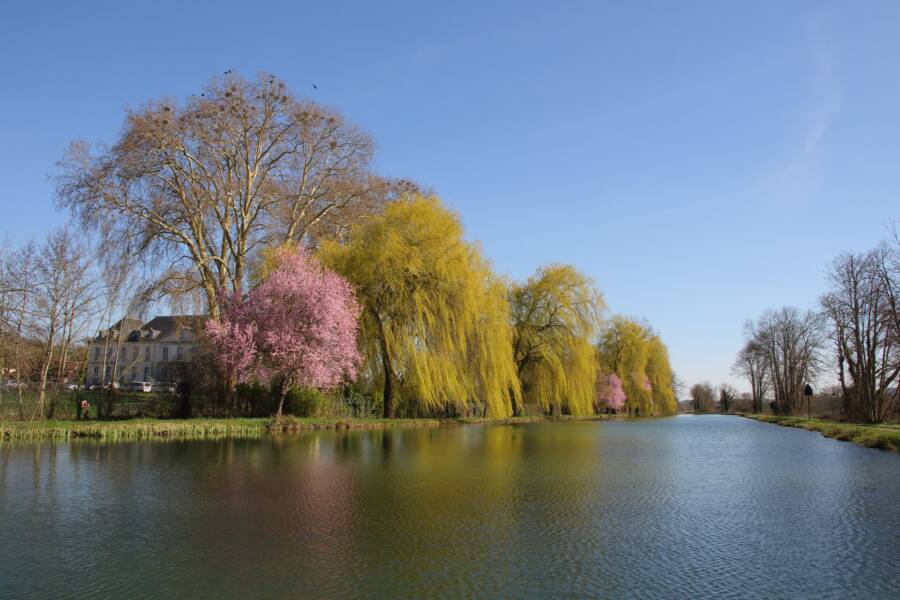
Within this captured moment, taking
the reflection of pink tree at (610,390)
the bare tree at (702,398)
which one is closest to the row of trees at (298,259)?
the reflection of pink tree at (610,390)

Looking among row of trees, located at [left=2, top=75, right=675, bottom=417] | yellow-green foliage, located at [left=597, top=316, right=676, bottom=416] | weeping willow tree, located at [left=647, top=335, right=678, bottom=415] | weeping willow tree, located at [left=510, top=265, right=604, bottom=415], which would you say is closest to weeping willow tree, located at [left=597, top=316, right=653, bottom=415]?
yellow-green foliage, located at [left=597, top=316, right=676, bottom=416]

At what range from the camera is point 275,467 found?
1364 centimetres

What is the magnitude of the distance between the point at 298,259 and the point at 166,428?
26.0 ft

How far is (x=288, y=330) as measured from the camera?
24266 millimetres

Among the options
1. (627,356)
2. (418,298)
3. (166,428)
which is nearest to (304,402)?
(418,298)

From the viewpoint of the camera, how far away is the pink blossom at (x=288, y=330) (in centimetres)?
2411

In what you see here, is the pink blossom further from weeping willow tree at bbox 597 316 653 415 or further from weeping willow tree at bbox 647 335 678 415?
weeping willow tree at bbox 647 335 678 415

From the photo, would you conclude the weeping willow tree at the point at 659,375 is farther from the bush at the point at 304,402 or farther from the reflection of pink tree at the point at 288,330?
the reflection of pink tree at the point at 288,330

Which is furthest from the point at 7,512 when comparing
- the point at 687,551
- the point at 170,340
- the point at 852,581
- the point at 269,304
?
the point at 170,340

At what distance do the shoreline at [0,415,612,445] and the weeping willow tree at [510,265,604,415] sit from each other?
1442 cm

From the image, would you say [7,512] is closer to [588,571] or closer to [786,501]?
[588,571]

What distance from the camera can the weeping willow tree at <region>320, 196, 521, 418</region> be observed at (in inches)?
1136

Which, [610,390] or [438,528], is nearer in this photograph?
[438,528]

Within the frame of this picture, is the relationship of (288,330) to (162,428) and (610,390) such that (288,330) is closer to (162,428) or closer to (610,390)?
(162,428)
